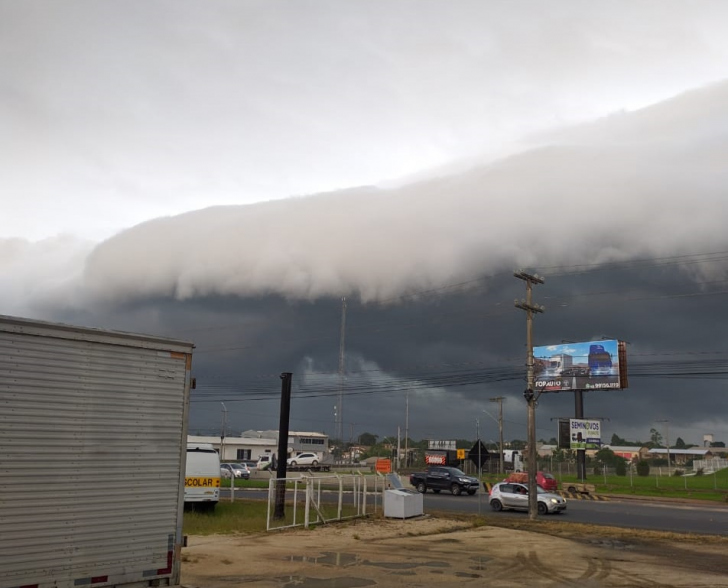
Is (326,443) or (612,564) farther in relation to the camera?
(326,443)

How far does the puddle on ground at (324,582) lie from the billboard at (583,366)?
5802cm

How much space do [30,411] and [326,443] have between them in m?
160

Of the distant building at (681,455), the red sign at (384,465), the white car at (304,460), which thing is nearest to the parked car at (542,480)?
the red sign at (384,465)

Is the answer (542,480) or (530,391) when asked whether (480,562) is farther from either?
(542,480)

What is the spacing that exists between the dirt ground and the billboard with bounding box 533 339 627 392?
49.3 m

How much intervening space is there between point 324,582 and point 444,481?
33.5m

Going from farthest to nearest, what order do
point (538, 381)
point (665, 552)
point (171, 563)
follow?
point (538, 381) < point (665, 552) < point (171, 563)

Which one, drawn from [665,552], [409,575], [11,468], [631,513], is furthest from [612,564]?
[631,513]

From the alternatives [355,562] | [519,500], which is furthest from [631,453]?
[355,562]

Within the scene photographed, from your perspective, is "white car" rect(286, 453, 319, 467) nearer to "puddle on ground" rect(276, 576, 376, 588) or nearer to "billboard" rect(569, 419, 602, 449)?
"billboard" rect(569, 419, 602, 449)

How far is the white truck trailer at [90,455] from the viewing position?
26.5 feet

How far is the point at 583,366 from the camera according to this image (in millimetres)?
71812

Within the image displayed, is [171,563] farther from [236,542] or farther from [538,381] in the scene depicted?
[538,381]

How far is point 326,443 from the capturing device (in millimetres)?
164125
